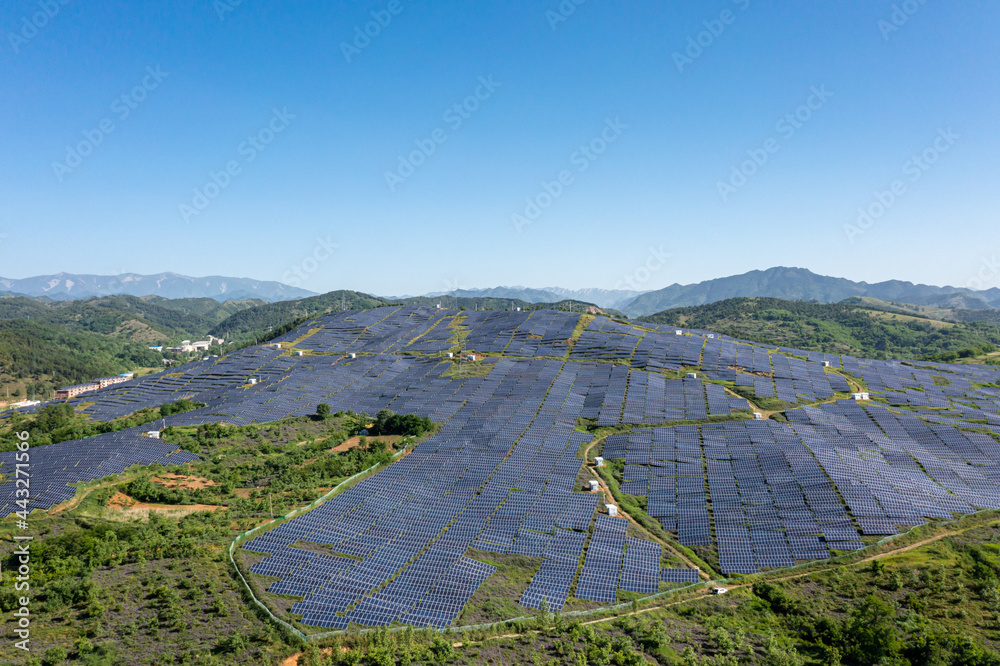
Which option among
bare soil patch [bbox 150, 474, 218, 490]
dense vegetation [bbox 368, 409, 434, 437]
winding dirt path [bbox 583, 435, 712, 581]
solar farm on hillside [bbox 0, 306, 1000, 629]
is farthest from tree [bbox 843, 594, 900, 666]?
bare soil patch [bbox 150, 474, 218, 490]

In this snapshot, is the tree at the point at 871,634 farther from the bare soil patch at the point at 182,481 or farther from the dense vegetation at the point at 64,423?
the dense vegetation at the point at 64,423

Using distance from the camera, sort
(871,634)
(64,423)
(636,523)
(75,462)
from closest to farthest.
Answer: (871,634)
(636,523)
(75,462)
(64,423)

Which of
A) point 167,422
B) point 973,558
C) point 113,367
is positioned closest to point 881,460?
point 973,558

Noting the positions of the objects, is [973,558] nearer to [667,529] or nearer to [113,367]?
[667,529]

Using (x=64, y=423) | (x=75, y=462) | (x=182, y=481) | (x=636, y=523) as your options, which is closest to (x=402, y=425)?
(x=182, y=481)

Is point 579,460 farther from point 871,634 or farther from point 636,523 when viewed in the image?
point 871,634

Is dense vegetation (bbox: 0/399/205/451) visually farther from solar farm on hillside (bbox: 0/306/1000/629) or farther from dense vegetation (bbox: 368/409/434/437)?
dense vegetation (bbox: 368/409/434/437)

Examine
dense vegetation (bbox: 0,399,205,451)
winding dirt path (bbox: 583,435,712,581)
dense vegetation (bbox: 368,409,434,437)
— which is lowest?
winding dirt path (bbox: 583,435,712,581)

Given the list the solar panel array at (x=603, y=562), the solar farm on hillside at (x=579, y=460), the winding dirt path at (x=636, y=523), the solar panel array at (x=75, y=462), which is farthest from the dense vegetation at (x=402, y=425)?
the solar panel array at (x=603, y=562)

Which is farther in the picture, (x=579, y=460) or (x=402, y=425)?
(x=402, y=425)
